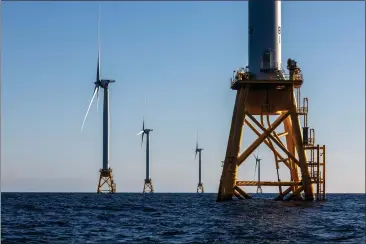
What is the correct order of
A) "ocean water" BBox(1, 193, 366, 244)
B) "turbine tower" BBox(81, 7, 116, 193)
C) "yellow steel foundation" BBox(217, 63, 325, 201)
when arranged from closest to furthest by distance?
"ocean water" BBox(1, 193, 366, 244) → "yellow steel foundation" BBox(217, 63, 325, 201) → "turbine tower" BBox(81, 7, 116, 193)

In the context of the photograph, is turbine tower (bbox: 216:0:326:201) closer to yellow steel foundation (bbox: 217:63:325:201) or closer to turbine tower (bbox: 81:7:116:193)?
yellow steel foundation (bbox: 217:63:325:201)

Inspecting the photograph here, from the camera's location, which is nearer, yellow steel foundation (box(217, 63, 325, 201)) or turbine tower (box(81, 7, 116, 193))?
yellow steel foundation (box(217, 63, 325, 201))

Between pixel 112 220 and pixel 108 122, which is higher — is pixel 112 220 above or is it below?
below

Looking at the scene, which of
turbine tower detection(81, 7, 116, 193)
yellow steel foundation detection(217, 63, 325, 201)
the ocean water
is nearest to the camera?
the ocean water

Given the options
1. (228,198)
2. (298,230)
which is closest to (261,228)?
(298,230)

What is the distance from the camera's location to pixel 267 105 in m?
68.4

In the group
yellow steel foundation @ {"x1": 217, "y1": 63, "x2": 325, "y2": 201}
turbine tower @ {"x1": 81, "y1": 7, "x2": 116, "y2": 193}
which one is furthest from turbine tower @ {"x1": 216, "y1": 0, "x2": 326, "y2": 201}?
turbine tower @ {"x1": 81, "y1": 7, "x2": 116, "y2": 193}

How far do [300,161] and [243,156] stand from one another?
5.63 meters

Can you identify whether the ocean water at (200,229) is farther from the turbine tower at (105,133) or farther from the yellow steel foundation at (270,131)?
the turbine tower at (105,133)

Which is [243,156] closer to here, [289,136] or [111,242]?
[289,136]

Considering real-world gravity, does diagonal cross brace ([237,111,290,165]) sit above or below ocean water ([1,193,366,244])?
above

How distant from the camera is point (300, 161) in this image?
6588 centimetres

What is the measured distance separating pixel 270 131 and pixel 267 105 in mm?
3243

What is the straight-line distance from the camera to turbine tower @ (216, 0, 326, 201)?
6556cm
